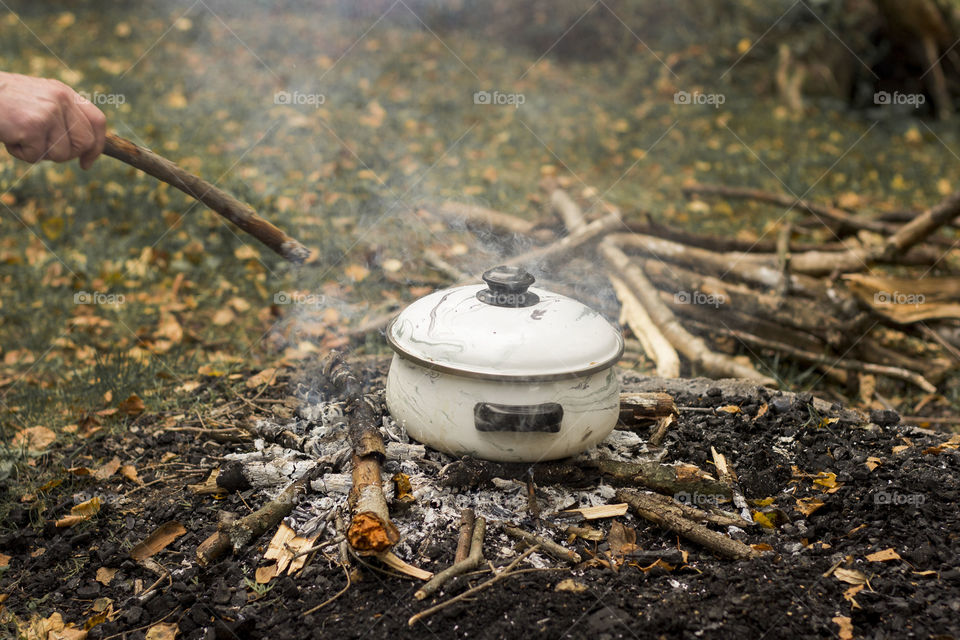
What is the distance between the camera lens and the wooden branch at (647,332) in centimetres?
475

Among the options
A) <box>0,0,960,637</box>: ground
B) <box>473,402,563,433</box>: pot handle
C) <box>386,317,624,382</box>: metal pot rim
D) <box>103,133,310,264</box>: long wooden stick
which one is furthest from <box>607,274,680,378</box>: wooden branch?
<box>103,133,310,264</box>: long wooden stick

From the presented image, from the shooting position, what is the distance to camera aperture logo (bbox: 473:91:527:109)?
32.4 feet

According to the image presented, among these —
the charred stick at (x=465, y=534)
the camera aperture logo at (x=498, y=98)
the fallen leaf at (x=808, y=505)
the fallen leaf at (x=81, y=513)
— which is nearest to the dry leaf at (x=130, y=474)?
the fallen leaf at (x=81, y=513)

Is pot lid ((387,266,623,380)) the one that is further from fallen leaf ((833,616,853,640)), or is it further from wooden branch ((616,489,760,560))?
fallen leaf ((833,616,853,640))

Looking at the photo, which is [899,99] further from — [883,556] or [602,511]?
[602,511]

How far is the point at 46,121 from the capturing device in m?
2.95

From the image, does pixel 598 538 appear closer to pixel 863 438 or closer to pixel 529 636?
pixel 529 636

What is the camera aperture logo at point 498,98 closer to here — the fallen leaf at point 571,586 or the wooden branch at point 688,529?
the wooden branch at point 688,529

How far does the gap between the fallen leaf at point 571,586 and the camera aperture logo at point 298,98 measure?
Answer: 24.7 ft

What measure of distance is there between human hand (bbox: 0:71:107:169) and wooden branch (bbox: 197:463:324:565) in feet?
5.36

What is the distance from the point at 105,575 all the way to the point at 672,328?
12.0ft

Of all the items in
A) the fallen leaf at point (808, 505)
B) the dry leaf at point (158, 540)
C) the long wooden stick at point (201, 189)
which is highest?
the long wooden stick at point (201, 189)

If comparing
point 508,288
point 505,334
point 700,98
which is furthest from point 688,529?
point 700,98

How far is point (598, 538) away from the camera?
2912 millimetres
